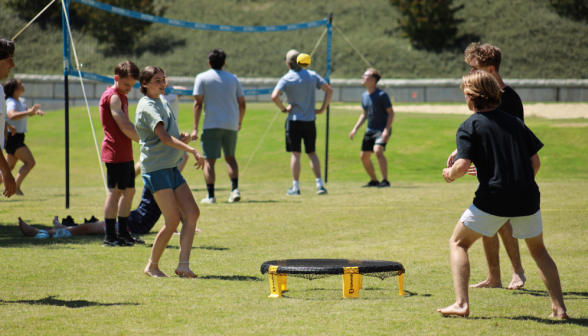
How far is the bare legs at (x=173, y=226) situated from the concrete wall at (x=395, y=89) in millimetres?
17814

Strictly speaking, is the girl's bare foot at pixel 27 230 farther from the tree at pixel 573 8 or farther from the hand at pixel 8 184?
the tree at pixel 573 8

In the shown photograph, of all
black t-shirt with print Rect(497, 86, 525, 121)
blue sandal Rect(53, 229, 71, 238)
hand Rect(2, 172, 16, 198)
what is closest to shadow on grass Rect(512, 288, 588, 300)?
black t-shirt with print Rect(497, 86, 525, 121)

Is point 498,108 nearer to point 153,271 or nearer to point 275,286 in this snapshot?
point 275,286

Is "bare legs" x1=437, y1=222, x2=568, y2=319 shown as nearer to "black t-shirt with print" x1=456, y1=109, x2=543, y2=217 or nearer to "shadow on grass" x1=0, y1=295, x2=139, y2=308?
"black t-shirt with print" x1=456, y1=109, x2=543, y2=217

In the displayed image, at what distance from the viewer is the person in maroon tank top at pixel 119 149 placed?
18.4 feet

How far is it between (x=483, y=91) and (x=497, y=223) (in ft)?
2.57

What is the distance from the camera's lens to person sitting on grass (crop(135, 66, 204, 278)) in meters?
4.54

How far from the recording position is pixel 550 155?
14555mm

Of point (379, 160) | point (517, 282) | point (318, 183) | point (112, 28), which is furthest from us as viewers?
point (112, 28)

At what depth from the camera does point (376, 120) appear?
1109 cm

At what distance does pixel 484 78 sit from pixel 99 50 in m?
12.5

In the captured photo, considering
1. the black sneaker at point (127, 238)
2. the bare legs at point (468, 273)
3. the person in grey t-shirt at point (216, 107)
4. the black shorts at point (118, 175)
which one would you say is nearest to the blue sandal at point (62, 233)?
the black sneaker at point (127, 238)

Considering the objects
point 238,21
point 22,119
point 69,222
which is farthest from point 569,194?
point 238,21

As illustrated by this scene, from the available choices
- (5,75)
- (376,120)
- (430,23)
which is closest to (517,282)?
(5,75)
